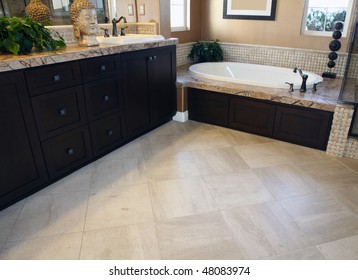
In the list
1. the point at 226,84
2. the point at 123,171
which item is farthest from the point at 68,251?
the point at 226,84

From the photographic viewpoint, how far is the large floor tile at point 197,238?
1.62 metres

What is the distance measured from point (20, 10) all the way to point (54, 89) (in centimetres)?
86

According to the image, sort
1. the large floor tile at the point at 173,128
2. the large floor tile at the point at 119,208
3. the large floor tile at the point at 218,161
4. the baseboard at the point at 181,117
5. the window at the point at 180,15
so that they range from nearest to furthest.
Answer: the large floor tile at the point at 119,208, the large floor tile at the point at 218,161, the large floor tile at the point at 173,128, the baseboard at the point at 181,117, the window at the point at 180,15

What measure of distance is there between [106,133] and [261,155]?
4.88 ft

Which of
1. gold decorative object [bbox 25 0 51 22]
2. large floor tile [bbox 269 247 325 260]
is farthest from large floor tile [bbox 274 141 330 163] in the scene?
gold decorative object [bbox 25 0 51 22]

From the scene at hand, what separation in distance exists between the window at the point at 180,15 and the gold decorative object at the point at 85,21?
1.65m

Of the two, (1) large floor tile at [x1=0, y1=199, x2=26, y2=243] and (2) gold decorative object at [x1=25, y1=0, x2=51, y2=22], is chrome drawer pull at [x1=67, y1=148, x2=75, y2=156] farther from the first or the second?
(2) gold decorative object at [x1=25, y1=0, x2=51, y2=22]

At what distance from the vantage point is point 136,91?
284 cm

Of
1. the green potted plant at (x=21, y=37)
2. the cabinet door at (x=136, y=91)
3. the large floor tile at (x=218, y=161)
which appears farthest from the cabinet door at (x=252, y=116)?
the green potted plant at (x=21, y=37)

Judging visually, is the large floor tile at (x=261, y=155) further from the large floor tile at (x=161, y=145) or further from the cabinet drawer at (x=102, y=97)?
the cabinet drawer at (x=102, y=97)

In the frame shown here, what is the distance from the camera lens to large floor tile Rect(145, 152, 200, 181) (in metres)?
2.39

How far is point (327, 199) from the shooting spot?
207 cm

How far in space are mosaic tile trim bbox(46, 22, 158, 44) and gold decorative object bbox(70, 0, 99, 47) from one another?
0.17m
